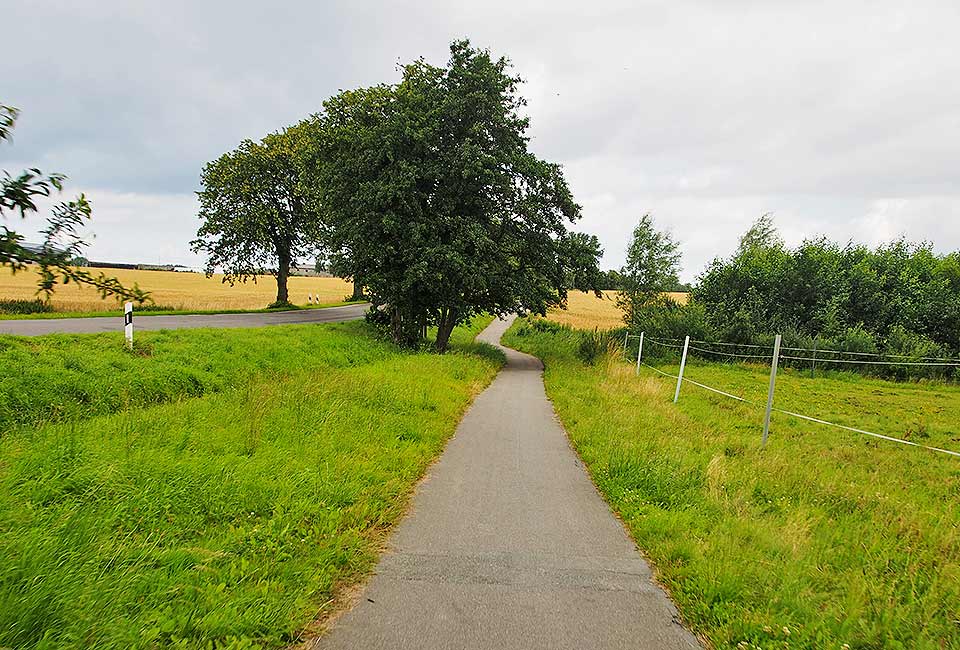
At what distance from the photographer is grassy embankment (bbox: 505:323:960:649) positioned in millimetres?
3332

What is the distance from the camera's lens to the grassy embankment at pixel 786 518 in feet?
10.9

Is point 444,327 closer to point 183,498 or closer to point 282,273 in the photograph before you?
point 282,273

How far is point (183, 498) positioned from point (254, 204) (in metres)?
28.3

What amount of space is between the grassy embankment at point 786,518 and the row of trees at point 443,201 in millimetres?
8847

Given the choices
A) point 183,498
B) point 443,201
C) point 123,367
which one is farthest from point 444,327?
point 183,498

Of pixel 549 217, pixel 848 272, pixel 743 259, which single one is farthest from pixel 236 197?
pixel 848 272

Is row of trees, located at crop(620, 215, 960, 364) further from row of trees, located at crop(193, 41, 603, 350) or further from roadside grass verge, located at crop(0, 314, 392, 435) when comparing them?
roadside grass verge, located at crop(0, 314, 392, 435)

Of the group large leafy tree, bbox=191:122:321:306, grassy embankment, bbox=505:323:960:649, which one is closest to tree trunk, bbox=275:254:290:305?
large leafy tree, bbox=191:122:321:306

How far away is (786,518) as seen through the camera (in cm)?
516

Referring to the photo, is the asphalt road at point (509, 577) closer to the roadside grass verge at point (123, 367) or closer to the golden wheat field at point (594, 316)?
the roadside grass verge at point (123, 367)

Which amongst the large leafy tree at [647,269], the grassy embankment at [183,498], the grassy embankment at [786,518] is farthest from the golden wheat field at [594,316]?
the grassy embankment at [183,498]

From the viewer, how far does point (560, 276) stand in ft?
73.4

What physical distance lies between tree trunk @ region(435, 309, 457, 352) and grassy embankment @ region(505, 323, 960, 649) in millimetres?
10018

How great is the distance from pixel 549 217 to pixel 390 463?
17.5 m
